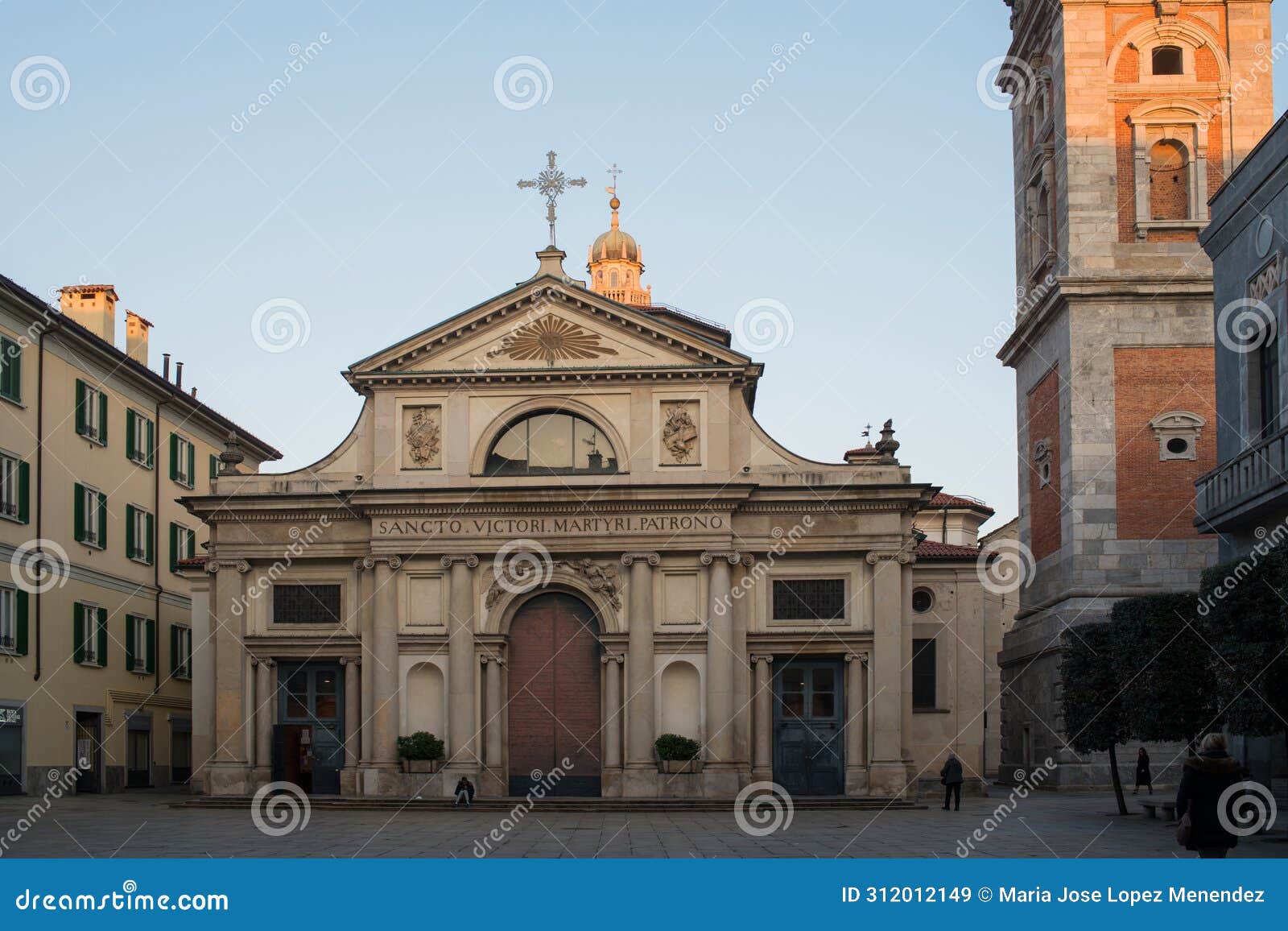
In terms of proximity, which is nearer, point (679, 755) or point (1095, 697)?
point (1095, 697)

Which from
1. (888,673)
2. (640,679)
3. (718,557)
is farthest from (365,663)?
(888,673)

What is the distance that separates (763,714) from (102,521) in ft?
73.9

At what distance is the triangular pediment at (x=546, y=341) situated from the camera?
135 ft

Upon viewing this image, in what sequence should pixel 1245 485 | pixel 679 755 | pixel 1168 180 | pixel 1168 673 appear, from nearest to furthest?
pixel 1245 485 < pixel 1168 673 < pixel 679 755 < pixel 1168 180

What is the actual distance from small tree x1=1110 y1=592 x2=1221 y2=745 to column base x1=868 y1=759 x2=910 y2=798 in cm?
933

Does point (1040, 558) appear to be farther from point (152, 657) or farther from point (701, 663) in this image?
point (152, 657)

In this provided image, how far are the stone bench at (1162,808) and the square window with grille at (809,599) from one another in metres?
10.2

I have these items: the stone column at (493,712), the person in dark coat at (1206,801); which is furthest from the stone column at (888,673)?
the person in dark coat at (1206,801)

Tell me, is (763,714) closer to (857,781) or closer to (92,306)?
(857,781)

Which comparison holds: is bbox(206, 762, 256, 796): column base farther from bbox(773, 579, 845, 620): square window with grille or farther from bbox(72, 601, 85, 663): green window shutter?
bbox(773, 579, 845, 620): square window with grille

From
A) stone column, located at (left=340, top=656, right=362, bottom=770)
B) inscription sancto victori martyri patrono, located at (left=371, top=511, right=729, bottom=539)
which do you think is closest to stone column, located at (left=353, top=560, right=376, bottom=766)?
stone column, located at (left=340, top=656, right=362, bottom=770)

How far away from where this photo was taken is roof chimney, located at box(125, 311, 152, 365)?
5388cm

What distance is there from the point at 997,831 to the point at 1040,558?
21.0 meters

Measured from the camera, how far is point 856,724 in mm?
40062
